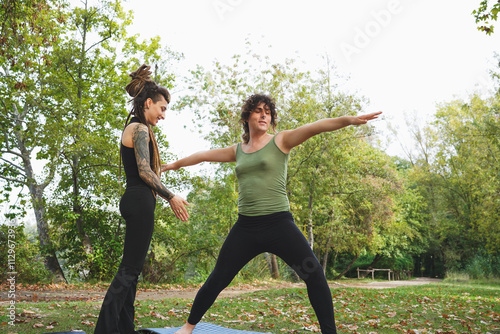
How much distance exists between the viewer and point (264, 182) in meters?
3.40

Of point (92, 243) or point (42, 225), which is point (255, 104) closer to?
point (92, 243)

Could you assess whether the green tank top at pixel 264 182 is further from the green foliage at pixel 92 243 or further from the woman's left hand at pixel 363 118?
the green foliage at pixel 92 243

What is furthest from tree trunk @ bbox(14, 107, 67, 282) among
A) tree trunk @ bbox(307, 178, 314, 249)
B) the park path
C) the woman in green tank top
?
the woman in green tank top

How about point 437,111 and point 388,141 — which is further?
point 388,141

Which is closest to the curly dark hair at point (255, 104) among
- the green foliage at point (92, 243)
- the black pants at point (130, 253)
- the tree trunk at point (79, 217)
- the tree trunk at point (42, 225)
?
the black pants at point (130, 253)

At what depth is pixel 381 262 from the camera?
1222 inches

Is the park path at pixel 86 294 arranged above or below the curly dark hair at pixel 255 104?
below

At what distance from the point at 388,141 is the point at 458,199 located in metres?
6.99

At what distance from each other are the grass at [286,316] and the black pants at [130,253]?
1784 mm

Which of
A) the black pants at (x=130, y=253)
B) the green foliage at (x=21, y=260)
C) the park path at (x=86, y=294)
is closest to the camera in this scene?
the black pants at (x=130, y=253)

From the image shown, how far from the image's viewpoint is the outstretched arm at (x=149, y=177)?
3.05m

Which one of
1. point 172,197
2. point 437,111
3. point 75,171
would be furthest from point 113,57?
point 437,111

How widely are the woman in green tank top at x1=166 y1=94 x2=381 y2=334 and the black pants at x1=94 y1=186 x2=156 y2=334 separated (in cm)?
76

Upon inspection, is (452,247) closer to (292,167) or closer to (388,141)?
(388,141)
